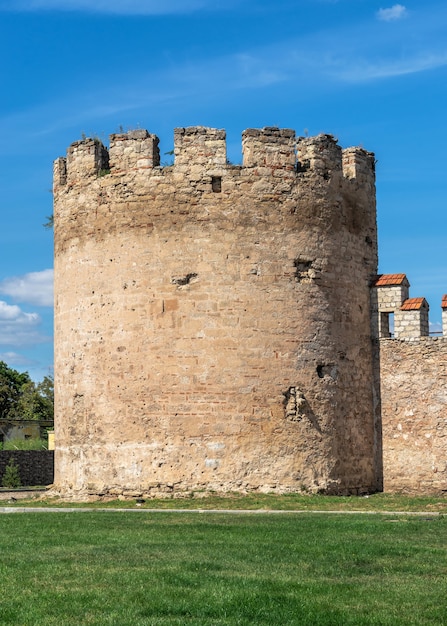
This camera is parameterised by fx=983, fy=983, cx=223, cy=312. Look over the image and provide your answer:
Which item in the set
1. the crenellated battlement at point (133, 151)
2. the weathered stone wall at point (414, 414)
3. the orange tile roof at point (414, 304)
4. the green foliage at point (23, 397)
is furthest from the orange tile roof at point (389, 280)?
the green foliage at point (23, 397)

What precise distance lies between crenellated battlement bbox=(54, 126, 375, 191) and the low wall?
49.6ft

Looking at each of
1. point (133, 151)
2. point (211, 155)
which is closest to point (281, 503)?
point (211, 155)

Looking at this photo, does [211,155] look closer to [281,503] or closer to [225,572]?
[281,503]

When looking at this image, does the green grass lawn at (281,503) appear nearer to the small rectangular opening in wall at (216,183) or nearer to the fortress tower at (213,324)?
the fortress tower at (213,324)

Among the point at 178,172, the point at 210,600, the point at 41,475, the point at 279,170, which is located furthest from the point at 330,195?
the point at 41,475

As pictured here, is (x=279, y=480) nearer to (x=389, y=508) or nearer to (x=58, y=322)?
(x=389, y=508)

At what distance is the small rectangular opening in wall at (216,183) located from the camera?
63.4 feet

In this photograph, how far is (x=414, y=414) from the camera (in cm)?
2023

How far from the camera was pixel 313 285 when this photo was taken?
769 inches

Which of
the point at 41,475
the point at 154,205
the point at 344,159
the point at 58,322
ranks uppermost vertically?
the point at 344,159

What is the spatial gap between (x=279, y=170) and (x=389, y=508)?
6.91 metres

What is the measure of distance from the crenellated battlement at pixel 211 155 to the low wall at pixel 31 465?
15125 mm

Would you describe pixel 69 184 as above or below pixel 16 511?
above

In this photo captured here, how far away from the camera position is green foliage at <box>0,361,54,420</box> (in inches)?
2276
